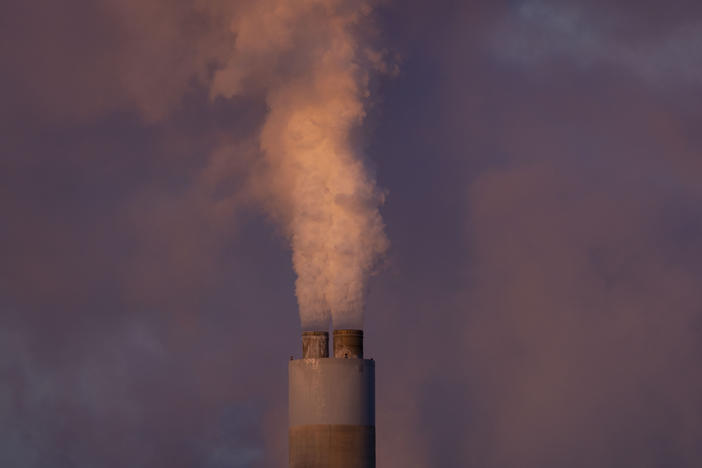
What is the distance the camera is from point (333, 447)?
103562mm

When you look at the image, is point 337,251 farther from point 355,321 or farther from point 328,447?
point 328,447

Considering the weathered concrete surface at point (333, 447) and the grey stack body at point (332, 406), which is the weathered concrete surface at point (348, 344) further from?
the weathered concrete surface at point (333, 447)

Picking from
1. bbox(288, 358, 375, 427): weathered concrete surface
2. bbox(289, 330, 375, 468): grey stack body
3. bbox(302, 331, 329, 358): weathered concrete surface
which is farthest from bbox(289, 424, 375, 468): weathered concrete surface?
bbox(302, 331, 329, 358): weathered concrete surface

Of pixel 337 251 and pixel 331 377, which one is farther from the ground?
pixel 337 251

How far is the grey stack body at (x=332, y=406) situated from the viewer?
340ft

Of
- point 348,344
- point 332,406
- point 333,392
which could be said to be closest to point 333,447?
point 332,406

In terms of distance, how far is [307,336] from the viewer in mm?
105812

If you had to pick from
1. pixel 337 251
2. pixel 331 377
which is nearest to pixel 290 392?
pixel 331 377

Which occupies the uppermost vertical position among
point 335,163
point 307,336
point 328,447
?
point 335,163

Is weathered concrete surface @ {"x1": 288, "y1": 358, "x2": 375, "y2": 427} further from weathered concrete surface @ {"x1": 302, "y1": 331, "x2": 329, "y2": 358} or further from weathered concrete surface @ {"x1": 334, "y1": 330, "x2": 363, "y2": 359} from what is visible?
weathered concrete surface @ {"x1": 334, "y1": 330, "x2": 363, "y2": 359}

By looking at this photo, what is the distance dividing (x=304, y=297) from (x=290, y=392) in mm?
6881

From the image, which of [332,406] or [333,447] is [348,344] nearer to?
[332,406]

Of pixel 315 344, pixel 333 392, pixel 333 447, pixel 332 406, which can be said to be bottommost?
pixel 333 447

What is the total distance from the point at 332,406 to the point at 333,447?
285cm
